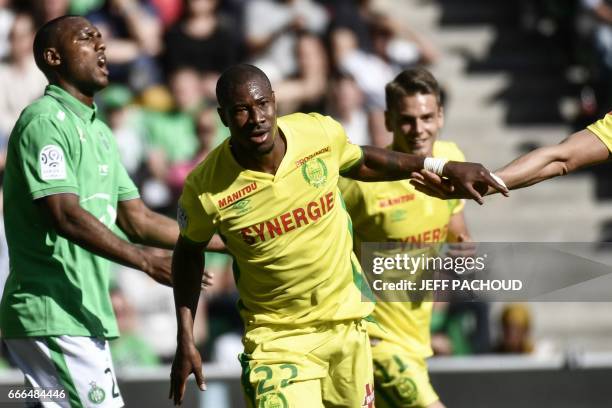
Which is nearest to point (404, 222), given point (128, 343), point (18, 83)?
point (128, 343)

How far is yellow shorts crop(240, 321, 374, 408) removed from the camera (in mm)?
6480

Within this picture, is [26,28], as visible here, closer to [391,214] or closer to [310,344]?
[391,214]

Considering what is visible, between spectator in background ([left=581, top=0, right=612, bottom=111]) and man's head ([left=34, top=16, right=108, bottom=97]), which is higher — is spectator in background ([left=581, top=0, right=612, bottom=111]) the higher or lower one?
the higher one

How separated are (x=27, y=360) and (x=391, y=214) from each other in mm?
2361

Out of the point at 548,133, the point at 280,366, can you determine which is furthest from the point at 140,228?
the point at 548,133

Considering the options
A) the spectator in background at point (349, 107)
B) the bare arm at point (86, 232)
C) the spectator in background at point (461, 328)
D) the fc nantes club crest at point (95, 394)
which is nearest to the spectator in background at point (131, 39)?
the spectator in background at point (349, 107)

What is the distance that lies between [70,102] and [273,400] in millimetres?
2015

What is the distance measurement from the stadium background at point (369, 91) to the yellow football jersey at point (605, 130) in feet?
12.3

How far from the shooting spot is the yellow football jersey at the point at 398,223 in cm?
763

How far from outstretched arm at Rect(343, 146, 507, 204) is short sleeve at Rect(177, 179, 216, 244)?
870 millimetres

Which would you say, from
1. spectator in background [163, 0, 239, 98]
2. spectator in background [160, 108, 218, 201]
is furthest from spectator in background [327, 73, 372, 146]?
spectator in background [160, 108, 218, 201]

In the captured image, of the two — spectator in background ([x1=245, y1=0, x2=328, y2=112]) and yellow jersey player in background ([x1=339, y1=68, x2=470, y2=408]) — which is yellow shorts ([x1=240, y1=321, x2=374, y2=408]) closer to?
yellow jersey player in background ([x1=339, y1=68, x2=470, y2=408])

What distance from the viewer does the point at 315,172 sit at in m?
6.57

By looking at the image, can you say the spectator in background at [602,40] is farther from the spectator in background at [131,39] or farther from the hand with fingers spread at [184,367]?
the hand with fingers spread at [184,367]
